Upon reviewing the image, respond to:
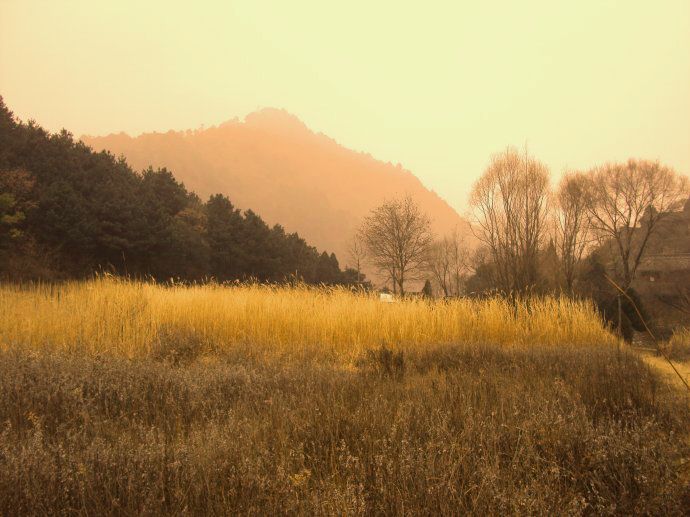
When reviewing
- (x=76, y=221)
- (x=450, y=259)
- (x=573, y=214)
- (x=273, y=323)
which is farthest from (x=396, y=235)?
(x=450, y=259)

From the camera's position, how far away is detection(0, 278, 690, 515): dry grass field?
2.18 metres

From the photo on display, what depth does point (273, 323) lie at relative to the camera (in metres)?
9.06

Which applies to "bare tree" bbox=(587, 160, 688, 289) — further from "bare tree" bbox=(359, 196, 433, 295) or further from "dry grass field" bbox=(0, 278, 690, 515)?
"dry grass field" bbox=(0, 278, 690, 515)

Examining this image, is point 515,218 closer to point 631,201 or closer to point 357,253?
point 631,201

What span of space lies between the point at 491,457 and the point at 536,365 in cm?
387

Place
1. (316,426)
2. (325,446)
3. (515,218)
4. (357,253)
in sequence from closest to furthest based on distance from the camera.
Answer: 1. (325,446)
2. (316,426)
3. (515,218)
4. (357,253)

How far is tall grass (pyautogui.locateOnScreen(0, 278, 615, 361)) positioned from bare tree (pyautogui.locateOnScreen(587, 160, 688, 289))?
25890 mm

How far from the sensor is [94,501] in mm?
2143

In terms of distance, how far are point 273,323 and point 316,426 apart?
6043mm

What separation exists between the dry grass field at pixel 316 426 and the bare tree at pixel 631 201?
3098 cm

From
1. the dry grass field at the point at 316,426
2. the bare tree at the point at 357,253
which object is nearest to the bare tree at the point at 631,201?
the bare tree at the point at 357,253

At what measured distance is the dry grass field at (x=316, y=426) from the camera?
2184mm

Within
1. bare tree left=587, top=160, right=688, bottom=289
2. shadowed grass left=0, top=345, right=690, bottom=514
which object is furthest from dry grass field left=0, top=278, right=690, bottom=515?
bare tree left=587, top=160, right=688, bottom=289

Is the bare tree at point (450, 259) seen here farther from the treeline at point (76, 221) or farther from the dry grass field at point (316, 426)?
the dry grass field at point (316, 426)
